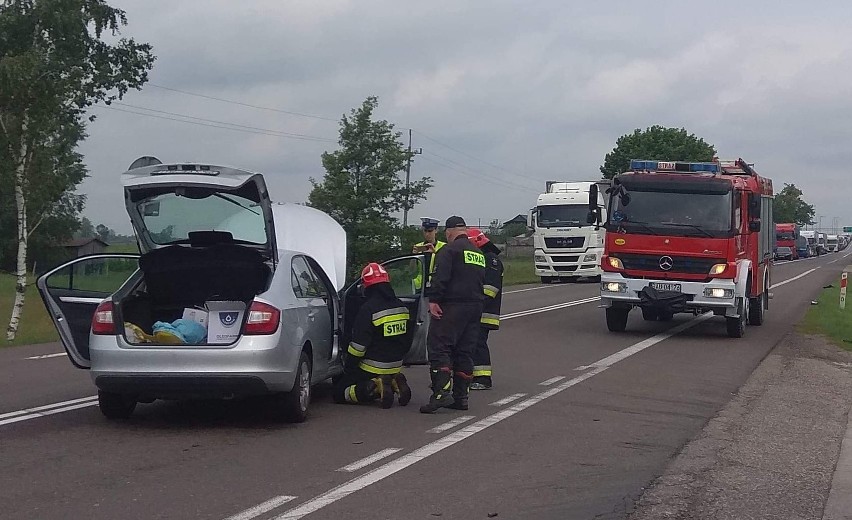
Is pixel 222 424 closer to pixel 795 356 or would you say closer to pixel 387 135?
pixel 795 356

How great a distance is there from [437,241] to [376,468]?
473cm

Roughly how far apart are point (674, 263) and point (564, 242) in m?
22.1

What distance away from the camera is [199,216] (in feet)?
33.1

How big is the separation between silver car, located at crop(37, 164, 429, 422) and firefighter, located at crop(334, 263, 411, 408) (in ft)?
0.92

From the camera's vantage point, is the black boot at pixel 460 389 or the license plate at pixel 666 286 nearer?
the black boot at pixel 460 389

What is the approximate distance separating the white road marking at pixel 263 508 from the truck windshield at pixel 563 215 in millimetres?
34265

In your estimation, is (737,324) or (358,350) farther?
(737,324)

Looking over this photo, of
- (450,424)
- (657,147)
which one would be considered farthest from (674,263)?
(657,147)

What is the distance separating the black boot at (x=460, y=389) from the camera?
10.7 meters

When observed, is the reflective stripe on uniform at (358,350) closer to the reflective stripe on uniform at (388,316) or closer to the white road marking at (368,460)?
the reflective stripe on uniform at (388,316)

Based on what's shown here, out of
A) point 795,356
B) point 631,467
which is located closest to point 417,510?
point 631,467

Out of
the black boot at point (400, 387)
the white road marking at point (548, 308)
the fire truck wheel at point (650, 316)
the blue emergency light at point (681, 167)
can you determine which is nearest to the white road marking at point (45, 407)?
the black boot at point (400, 387)

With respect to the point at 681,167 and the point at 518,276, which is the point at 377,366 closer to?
the point at 681,167

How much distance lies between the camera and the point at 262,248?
9805 millimetres
